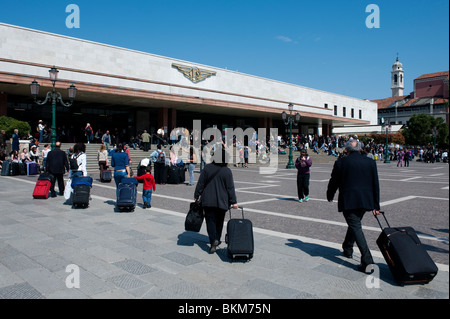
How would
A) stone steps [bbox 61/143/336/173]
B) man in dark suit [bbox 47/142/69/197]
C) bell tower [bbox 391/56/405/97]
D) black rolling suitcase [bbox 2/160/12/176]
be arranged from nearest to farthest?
man in dark suit [bbox 47/142/69/197]
black rolling suitcase [bbox 2/160/12/176]
stone steps [bbox 61/143/336/173]
bell tower [bbox 391/56/405/97]

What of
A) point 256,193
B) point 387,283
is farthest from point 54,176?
point 387,283

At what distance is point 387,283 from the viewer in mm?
4078

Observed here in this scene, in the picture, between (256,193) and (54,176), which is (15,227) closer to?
(54,176)

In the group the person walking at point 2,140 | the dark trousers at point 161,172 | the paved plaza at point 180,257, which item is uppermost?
the person walking at point 2,140

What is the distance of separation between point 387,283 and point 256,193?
8.16 meters

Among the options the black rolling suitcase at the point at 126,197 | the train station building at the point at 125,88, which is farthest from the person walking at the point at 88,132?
the black rolling suitcase at the point at 126,197

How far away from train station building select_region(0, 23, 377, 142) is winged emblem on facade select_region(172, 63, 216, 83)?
0.10 meters

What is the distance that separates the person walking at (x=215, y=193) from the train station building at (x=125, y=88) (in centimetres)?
2191

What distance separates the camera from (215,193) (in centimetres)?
516

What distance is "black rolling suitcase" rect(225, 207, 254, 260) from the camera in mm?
4703

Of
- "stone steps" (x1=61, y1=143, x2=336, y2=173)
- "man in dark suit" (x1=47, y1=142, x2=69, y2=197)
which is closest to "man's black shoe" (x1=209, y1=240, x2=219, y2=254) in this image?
"man in dark suit" (x1=47, y1=142, x2=69, y2=197)

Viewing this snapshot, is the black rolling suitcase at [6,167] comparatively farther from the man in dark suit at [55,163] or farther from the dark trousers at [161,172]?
the man in dark suit at [55,163]

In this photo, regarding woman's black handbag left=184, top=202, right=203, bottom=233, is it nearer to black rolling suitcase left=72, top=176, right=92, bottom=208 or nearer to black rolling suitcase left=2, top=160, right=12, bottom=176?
black rolling suitcase left=72, top=176, right=92, bottom=208

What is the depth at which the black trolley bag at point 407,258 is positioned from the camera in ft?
12.6
